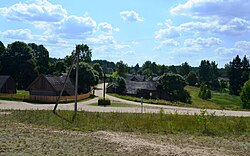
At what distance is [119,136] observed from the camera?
1678 cm

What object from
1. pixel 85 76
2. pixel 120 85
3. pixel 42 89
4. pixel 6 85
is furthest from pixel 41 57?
pixel 42 89

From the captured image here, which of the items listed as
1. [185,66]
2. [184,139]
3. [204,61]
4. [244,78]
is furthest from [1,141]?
[185,66]

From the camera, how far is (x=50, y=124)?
2020 centimetres

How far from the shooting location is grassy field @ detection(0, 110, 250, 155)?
43.0ft

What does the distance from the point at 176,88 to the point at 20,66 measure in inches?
1336

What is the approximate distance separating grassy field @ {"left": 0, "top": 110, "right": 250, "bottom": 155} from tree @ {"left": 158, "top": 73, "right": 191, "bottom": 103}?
134ft

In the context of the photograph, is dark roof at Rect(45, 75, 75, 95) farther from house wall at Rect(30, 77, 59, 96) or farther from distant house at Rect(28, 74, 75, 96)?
Answer: house wall at Rect(30, 77, 59, 96)

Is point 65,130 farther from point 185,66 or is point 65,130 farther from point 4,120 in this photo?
point 185,66

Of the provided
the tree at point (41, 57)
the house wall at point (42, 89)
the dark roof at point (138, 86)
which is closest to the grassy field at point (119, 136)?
the house wall at point (42, 89)

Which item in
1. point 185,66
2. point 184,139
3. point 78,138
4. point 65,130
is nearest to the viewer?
point 78,138

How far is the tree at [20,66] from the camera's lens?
6606 cm

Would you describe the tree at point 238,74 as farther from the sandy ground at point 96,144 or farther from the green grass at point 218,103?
the sandy ground at point 96,144

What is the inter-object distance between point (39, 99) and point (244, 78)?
65.6 metres

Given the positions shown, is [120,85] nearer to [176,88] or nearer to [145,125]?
[176,88]
